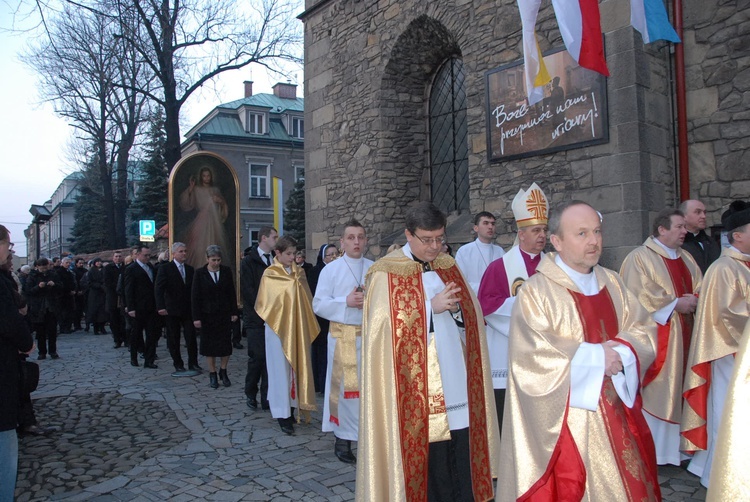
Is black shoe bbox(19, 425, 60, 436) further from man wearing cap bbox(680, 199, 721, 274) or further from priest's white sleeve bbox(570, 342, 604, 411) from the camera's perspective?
man wearing cap bbox(680, 199, 721, 274)

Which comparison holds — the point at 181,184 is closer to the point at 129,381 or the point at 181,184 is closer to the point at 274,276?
the point at 129,381

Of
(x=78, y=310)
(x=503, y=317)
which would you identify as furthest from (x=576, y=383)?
(x=78, y=310)

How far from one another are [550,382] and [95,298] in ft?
49.7

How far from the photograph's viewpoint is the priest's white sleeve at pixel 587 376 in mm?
2770

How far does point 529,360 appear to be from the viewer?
294 centimetres

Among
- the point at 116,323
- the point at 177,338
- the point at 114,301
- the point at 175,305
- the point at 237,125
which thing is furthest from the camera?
the point at 237,125

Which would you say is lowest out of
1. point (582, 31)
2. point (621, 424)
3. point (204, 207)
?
point (621, 424)

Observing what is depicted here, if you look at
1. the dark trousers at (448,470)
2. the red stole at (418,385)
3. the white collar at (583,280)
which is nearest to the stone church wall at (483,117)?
the red stole at (418,385)

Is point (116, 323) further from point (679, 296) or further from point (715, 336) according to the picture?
point (715, 336)

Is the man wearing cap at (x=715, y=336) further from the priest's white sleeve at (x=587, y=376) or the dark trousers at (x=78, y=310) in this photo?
the dark trousers at (x=78, y=310)

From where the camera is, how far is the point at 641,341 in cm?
290

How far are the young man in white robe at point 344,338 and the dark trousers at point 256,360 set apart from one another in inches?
73.8

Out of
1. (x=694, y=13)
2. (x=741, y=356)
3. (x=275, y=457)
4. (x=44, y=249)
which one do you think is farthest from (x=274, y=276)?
(x=44, y=249)

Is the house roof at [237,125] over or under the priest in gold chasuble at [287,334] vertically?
over
